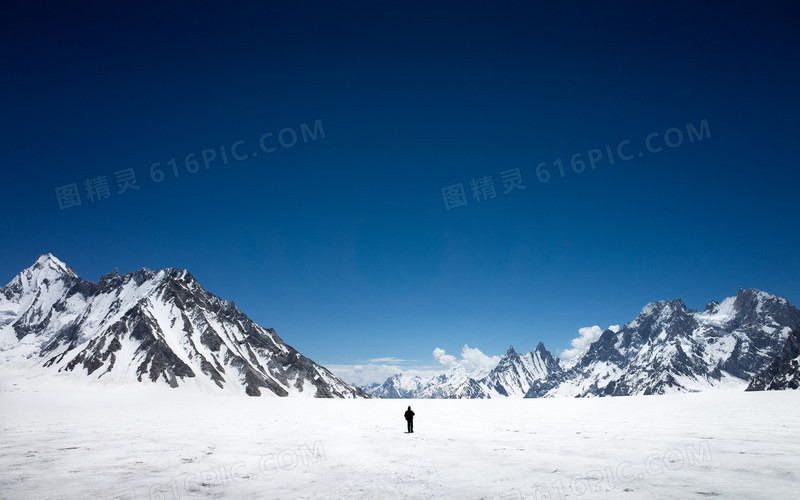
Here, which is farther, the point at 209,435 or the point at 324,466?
the point at 209,435

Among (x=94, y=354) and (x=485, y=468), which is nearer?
(x=485, y=468)

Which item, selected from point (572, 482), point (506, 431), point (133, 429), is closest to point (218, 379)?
point (133, 429)

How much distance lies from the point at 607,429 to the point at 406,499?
719 inches

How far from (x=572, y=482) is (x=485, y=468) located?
309 cm

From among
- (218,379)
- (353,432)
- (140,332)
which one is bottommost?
(218,379)

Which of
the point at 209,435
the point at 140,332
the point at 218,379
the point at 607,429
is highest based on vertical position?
the point at 140,332

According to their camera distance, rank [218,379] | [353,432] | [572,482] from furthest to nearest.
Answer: [218,379], [353,432], [572,482]

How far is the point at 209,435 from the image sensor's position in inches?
977

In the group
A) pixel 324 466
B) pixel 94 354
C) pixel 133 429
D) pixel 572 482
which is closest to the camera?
pixel 572 482

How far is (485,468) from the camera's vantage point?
47.8ft

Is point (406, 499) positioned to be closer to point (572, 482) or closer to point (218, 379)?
point (572, 482)

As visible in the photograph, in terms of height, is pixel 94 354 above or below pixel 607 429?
above

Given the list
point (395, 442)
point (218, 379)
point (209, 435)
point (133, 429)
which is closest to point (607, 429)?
point (395, 442)

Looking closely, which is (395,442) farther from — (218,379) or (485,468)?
(218,379)
